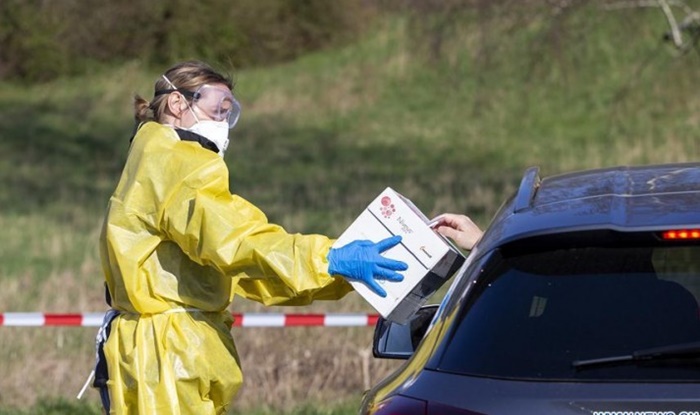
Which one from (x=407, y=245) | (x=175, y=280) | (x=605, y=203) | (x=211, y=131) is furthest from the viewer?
(x=211, y=131)

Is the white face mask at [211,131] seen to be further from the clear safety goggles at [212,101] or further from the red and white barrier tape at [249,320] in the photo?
the red and white barrier tape at [249,320]

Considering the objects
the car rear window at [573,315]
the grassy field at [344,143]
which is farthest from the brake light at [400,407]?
the grassy field at [344,143]

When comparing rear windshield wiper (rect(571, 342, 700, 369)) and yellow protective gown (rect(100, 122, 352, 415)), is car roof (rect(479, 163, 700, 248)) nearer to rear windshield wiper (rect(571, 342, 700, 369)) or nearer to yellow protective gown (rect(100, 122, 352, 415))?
rear windshield wiper (rect(571, 342, 700, 369))

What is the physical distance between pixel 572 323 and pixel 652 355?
0.68 ft

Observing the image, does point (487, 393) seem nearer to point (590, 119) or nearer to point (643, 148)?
point (643, 148)

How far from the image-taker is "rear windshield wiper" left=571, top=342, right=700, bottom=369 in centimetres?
318

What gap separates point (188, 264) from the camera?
4.30 meters

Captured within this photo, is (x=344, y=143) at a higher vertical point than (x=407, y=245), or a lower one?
lower

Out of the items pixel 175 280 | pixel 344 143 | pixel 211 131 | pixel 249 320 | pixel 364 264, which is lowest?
pixel 344 143

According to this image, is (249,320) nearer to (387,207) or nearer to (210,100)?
(210,100)

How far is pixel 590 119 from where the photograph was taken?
101 ft

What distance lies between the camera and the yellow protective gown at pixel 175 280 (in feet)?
13.3

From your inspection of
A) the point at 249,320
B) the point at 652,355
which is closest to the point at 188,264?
the point at 652,355

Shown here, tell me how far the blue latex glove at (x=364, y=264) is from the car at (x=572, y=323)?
0.38 metres
